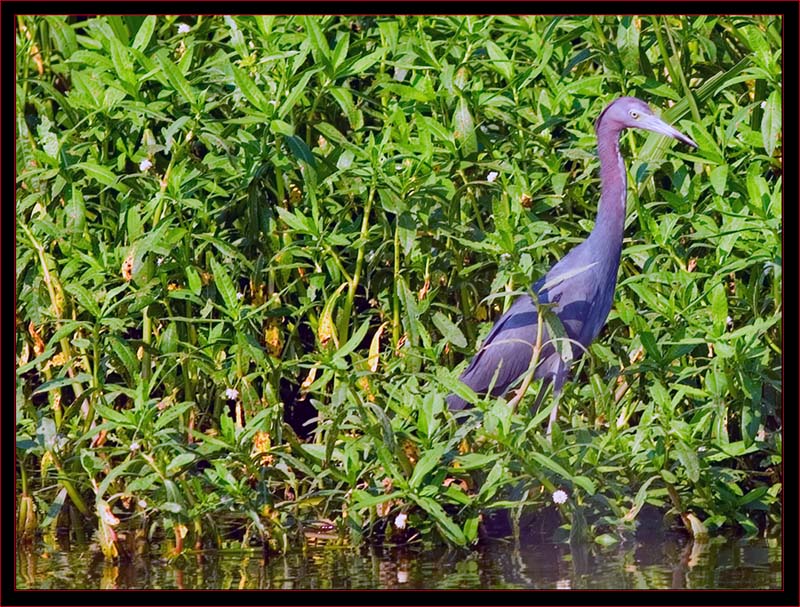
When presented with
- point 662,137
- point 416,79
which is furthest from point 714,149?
point 416,79

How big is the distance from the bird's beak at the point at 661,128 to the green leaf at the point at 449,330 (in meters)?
1.13

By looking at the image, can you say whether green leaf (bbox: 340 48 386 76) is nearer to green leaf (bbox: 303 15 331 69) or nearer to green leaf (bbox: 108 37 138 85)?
green leaf (bbox: 303 15 331 69)

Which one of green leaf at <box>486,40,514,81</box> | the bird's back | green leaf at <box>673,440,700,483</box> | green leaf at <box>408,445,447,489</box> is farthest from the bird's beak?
green leaf at <box>408,445,447,489</box>

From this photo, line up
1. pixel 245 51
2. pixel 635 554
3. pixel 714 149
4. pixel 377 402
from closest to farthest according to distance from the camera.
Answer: pixel 635 554, pixel 377 402, pixel 714 149, pixel 245 51

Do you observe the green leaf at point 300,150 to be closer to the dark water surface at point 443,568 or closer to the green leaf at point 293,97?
the green leaf at point 293,97

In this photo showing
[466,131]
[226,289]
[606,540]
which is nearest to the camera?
[606,540]

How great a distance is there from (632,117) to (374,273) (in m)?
1.24

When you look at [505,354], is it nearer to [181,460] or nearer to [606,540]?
[606,540]

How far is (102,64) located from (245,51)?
605 mm

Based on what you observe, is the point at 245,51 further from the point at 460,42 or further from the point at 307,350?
the point at 307,350

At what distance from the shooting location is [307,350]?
626 cm

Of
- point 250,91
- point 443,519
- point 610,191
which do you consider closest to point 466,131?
point 610,191

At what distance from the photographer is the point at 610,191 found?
19.0 ft

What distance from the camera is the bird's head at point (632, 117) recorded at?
228 inches
